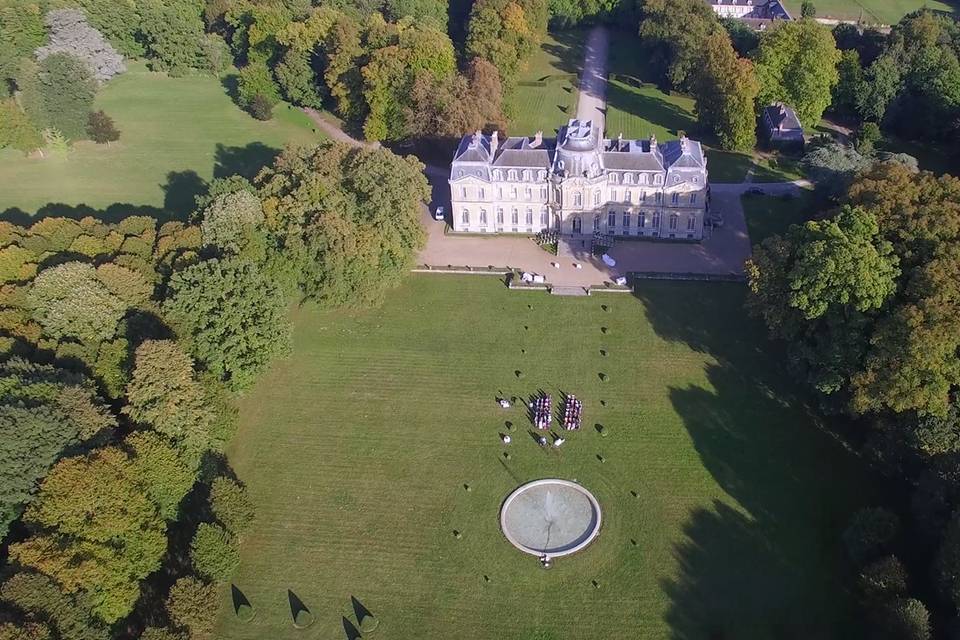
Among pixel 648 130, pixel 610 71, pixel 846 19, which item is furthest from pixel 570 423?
pixel 846 19

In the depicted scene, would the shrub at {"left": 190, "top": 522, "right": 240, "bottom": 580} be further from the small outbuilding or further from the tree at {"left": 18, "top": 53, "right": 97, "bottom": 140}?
the small outbuilding

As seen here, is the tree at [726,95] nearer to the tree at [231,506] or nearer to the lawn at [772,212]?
the lawn at [772,212]

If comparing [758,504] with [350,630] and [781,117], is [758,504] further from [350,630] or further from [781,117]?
[781,117]

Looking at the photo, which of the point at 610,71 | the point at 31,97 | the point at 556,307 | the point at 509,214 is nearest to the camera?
the point at 556,307

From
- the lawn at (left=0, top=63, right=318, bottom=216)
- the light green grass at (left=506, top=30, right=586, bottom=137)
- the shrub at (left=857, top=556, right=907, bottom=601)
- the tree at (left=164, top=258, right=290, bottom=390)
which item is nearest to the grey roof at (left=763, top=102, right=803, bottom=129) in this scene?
the light green grass at (left=506, top=30, right=586, bottom=137)

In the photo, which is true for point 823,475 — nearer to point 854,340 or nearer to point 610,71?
point 854,340

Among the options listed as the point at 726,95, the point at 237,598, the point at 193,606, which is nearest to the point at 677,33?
the point at 726,95
